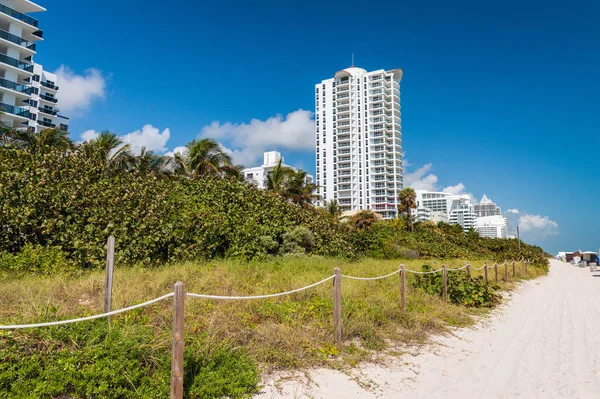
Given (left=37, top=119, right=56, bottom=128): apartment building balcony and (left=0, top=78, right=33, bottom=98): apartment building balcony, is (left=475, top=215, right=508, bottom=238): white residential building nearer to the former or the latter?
(left=37, top=119, right=56, bottom=128): apartment building balcony

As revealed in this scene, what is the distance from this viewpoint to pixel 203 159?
28922 mm

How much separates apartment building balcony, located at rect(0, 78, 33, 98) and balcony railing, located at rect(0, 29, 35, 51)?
15.6 feet

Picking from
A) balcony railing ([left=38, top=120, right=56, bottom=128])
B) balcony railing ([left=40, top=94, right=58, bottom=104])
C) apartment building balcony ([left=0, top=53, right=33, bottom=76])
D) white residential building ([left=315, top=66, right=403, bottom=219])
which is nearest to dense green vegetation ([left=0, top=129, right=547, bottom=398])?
Answer: apartment building balcony ([left=0, top=53, right=33, bottom=76])

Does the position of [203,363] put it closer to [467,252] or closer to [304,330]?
[304,330]

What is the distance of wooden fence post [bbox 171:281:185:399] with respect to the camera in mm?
3521

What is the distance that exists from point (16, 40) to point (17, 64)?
264 cm

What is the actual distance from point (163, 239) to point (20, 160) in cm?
466

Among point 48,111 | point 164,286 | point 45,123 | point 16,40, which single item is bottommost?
point 164,286

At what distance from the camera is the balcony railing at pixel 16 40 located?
41.4 meters

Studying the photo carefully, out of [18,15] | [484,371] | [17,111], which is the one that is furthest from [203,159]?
[18,15]

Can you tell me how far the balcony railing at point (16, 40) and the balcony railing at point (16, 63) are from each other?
200 cm

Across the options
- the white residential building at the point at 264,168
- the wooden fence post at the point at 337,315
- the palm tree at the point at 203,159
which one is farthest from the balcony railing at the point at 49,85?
the wooden fence post at the point at 337,315

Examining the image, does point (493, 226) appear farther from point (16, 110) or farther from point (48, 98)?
point (16, 110)

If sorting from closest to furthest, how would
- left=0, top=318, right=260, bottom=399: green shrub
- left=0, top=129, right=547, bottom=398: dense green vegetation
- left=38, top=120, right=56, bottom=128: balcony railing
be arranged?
left=0, top=318, right=260, bottom=399: green shrub, left=0, top=129, right=547, bottom=398: dense green vegetation, left=38, top=120, right=56, bottom=128: balcony railing
